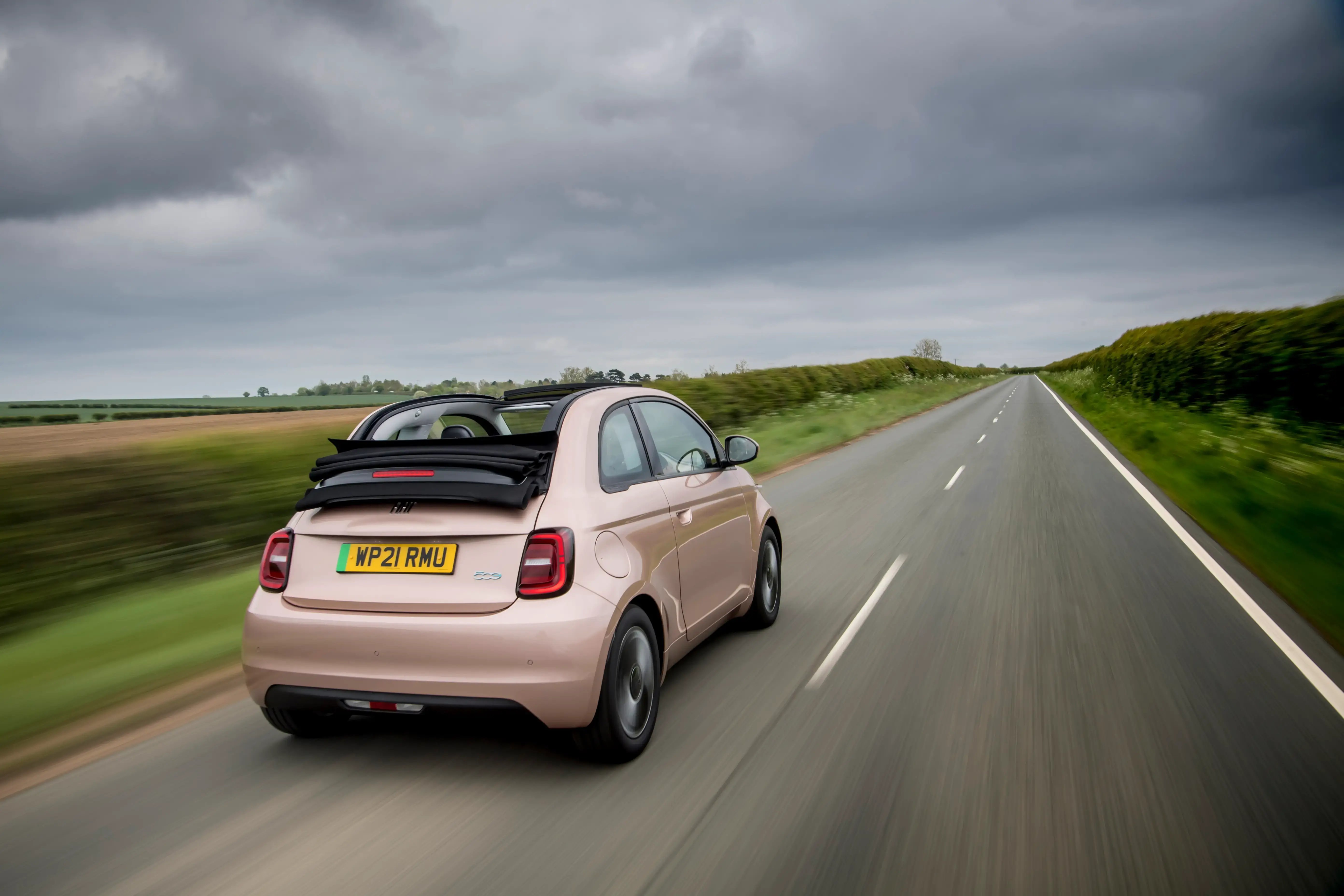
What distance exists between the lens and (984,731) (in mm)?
4098

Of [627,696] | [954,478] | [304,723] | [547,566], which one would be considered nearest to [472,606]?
[547,566]

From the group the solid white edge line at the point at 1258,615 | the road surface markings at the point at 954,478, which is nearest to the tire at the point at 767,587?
the solid white edge line at the point at 1258,615

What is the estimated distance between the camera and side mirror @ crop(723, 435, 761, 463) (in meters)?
5.49

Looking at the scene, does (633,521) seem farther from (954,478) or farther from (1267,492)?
(954,478)

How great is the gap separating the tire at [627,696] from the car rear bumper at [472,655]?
10 centimetres

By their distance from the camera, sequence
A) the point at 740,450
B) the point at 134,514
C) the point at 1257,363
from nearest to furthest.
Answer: the point at 740,450
the point at 134,514
the point at 1257,363

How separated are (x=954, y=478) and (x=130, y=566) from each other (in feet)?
37.5

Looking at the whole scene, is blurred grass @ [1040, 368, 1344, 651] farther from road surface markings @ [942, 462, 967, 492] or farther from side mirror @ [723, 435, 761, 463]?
side mirror @ [723, 435, 761, 463]

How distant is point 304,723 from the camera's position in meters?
4.10

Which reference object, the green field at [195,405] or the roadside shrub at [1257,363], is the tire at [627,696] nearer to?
the green field at [195,405]

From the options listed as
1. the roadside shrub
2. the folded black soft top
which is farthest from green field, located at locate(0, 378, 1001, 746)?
the roadside shrub

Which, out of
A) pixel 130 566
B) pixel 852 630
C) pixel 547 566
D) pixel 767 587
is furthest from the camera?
pixel 130 566

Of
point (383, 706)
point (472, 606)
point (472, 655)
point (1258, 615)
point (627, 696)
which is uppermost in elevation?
point (472, 606)

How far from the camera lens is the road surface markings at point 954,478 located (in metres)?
12.9
